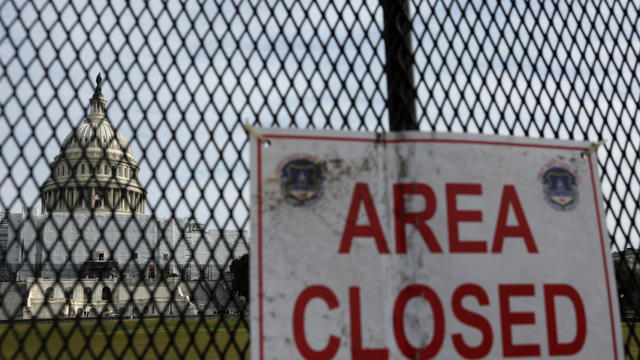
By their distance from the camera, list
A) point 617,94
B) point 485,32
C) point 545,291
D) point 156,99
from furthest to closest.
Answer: point 617,94 < point 485,32 < point 156,99 < point 545,291

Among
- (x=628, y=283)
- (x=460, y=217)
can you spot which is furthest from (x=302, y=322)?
(x=628, y=283)

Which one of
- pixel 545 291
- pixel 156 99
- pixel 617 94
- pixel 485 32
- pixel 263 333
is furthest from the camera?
pixel 617 94

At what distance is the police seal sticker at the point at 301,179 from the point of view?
129 cm

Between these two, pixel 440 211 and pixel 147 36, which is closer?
pixel 440 211

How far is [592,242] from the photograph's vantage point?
56.0 inches

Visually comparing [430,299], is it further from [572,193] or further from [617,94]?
[617,94]

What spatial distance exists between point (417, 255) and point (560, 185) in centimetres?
49

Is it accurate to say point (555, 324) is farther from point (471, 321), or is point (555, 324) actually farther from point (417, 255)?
point (417, 255)

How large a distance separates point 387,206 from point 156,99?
0.79 meters

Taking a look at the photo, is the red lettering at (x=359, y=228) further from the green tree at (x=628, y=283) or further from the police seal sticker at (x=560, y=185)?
the green tree at (x=628, y=283)

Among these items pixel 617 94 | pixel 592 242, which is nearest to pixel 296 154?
pixel 592 242

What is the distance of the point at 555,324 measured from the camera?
134 centimetres

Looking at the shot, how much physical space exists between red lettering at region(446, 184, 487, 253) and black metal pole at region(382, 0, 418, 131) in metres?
0.25

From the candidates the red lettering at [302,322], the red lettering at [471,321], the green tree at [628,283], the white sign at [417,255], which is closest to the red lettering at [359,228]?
the white sign at [417,255]
